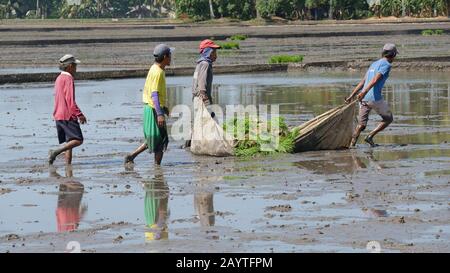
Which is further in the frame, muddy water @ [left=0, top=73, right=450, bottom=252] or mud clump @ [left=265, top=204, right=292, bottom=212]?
mud clump @ [left=265, top=204, right=292, bottom=212]

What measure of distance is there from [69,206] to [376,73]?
6291 mm

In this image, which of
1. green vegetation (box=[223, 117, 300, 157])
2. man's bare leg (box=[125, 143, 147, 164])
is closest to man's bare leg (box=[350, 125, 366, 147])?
green vegetation (box=[223, 117, 300, 157])

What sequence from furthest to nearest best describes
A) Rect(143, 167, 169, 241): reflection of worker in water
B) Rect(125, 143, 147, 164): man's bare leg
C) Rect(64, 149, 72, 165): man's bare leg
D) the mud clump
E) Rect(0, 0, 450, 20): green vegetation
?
Rect(0, 0, 450, 20): green vegetation
Rect(64, 149, 72, 165): man's bare leg
Rect(125, 143, 147, 164): man's bare leg
the mud clump
Rect(143, 167, 169, 241): reflection of worker in water

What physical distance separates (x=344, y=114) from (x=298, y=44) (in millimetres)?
43310

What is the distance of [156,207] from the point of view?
1205 centimetres

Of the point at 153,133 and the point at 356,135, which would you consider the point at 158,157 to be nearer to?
the point at 153,133

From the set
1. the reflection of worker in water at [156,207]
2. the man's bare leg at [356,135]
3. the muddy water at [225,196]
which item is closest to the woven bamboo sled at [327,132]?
the man's bare leg at [356,135]

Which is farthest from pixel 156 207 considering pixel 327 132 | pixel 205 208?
pixel 327 132

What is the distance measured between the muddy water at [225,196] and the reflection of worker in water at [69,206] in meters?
0.01

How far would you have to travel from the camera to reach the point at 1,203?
12.5m

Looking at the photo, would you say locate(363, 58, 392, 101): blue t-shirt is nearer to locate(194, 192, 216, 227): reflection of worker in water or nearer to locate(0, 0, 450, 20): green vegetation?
locate(194, 192, 216, 227): reflection of worker in water

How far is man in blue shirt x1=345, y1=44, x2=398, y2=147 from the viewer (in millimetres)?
17156

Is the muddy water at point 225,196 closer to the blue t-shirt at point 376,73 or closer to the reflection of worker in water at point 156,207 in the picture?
the reflection of worker in water at point 156,207

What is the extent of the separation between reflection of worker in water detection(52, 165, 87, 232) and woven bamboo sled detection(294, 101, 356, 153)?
3821 millimetres
